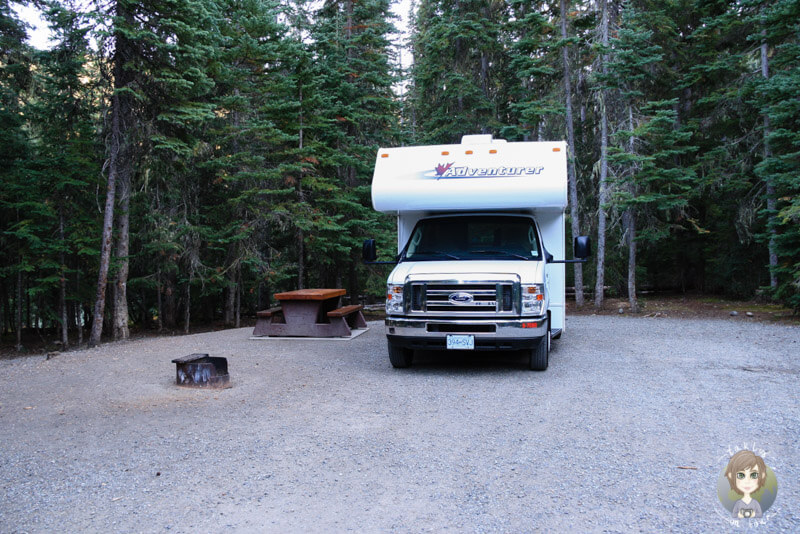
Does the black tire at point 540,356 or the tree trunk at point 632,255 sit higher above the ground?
the tree trunk at point 632,255

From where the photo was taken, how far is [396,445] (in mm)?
4938

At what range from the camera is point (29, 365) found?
31.7ft

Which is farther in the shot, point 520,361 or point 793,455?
point 520,361

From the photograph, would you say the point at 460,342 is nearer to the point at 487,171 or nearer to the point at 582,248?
the point at 582,248

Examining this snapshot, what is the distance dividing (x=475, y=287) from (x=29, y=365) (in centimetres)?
759

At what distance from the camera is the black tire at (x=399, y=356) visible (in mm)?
8266

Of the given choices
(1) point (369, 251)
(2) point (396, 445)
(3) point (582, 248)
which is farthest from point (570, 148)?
(2) point (396, 445)

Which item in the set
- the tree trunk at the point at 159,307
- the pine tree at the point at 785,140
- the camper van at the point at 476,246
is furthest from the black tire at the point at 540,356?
the tree trunk at the point at 159,307

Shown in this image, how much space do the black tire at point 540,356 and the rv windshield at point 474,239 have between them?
129cm

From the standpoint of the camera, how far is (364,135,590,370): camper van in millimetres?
7477

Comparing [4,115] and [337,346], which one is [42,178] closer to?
[4,115]

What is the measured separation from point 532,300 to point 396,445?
3.23 meters

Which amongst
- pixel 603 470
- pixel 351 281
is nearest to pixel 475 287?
pixel 603 470

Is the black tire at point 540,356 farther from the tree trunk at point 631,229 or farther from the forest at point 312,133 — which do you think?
the tree trunk at point 631,229
